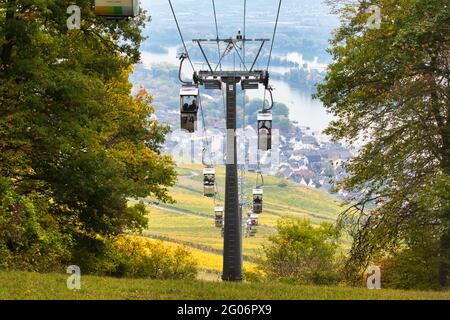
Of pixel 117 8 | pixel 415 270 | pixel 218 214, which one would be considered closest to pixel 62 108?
pixel 117 8

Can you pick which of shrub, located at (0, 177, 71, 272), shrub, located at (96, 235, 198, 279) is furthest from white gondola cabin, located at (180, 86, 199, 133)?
shrub, located at (96, 235, 198, 279)

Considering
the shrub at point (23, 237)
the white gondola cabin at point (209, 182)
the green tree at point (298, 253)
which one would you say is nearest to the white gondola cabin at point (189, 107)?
the shrub at point (23, 237)

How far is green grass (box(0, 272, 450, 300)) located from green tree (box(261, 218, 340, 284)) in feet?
71.4

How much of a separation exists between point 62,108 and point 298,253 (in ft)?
118

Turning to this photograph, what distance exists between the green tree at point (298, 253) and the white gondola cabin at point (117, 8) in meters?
25.0

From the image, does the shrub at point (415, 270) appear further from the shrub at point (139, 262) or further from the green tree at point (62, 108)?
the shrub at point (139, 262)

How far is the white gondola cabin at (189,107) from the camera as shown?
1046 inches

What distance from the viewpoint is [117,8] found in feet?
53.3

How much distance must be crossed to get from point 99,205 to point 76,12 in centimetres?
748

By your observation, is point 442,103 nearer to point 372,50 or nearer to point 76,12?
point 372,50

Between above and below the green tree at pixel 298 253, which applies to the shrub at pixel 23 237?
→ above

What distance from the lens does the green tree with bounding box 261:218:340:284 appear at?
50528mm

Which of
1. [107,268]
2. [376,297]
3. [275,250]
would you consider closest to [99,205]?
[107,268]

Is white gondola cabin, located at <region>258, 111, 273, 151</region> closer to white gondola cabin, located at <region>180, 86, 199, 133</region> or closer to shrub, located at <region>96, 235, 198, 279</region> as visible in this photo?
white gondola cabin, located at <region>180, 86, 199, 133</region>
